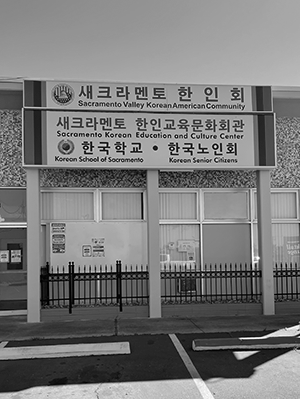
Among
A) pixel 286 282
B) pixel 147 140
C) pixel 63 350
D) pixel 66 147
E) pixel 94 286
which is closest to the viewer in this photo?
pixel 63 350

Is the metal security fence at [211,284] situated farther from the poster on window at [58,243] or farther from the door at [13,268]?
the door at [13,268]

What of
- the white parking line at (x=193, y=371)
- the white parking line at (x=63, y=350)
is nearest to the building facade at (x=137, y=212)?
the white parking line at (x=63, y=350)

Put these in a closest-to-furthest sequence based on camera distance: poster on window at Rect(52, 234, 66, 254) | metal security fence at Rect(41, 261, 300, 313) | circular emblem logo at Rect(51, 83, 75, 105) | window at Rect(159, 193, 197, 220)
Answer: circular emblem logo at Rect(51, 83, 75, 105) < metal security fence at Rect(41, 261, 300, 313) < poster on window at Rect(52, 234, 66, 254) < window at Rect(159, 193, 197, 220)

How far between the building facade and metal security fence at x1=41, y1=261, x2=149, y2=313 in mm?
329

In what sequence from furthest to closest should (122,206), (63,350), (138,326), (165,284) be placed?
(122,206), (165,284), (138,326), (63,350)

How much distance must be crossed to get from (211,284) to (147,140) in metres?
3.98

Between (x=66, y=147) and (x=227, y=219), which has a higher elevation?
(x=66, y=147)

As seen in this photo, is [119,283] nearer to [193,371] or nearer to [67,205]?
[67,205]

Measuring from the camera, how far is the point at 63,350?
7.01 meters

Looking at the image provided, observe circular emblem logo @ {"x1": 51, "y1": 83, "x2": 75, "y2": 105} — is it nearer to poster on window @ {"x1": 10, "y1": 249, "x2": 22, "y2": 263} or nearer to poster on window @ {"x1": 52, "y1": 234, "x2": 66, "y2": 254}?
poster on window @ {"x1": 52, "y1": 234, "x2": 66, "y2": 254}

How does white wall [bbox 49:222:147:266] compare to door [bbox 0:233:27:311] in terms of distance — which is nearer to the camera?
door [bbox 0:233:27:311]

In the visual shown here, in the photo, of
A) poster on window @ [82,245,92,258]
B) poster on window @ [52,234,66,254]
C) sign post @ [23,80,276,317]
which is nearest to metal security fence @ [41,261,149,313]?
poster on window @ [82,245,92,258]

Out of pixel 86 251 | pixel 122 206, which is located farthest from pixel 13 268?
pixel 122 206

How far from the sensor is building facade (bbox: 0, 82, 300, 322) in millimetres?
10273
